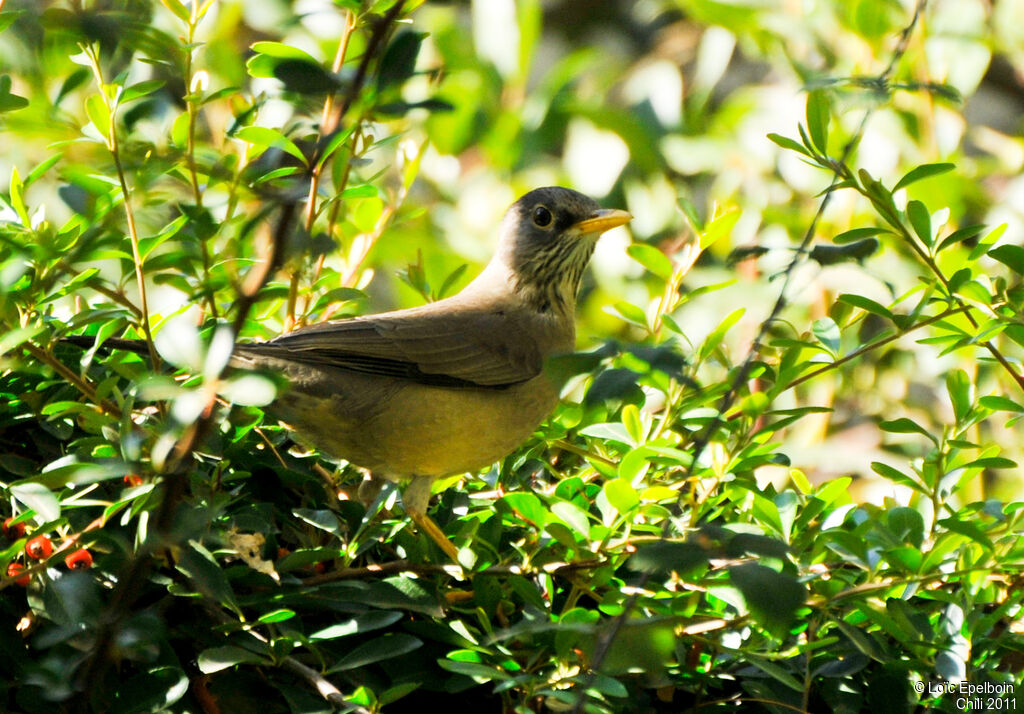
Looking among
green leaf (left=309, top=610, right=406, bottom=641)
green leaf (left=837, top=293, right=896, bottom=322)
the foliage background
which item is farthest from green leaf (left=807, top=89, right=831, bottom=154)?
green leaf (left=309, top=610, right=406, bottom=641)

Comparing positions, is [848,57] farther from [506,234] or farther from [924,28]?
[506,234]

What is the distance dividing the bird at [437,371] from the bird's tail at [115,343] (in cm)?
37

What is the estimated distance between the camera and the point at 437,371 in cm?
351

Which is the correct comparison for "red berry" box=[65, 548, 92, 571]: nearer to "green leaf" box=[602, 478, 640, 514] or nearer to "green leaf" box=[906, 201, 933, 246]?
"green leaf" box=[602, 478, 640, 514]

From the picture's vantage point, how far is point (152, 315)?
250 centimetres

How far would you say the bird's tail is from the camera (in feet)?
7.80

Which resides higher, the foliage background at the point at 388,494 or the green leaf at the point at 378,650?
the foliage background at the point at 388,494

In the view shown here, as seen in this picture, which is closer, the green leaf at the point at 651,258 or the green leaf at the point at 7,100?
the green leaf at the point at 7,100

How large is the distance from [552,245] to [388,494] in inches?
80.5

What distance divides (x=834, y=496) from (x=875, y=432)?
3.60m

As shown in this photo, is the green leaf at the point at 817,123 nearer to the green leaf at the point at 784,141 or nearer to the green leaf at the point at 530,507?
the green leaf at the point at 784,141

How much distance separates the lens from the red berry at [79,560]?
6.61 ft

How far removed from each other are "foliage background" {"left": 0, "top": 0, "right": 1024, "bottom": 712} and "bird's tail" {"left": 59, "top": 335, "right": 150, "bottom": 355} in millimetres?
30

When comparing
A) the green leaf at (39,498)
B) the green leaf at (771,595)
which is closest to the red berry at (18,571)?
the green leaf at (39,498)
